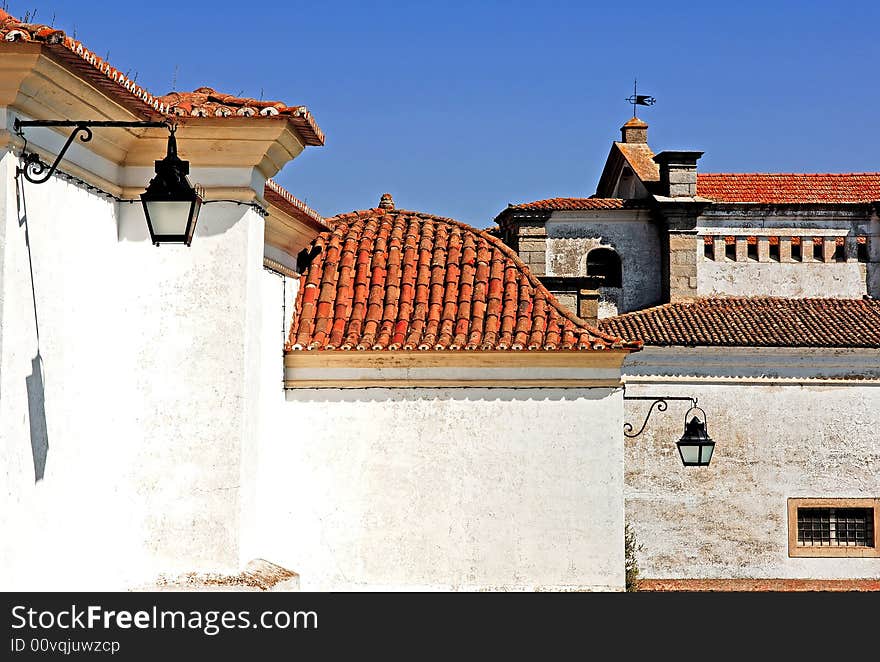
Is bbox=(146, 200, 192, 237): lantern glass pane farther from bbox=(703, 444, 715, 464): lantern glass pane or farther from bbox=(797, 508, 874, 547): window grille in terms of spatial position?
bbox=(797, 508, 874, 547): window grille

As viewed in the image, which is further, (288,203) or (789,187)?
(789,187)

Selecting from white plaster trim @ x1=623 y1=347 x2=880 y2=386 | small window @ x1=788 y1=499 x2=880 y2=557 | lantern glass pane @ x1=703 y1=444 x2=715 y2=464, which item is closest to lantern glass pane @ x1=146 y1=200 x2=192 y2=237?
lantern glass pane @ x1=703 y1=444 x2=715 y2=464

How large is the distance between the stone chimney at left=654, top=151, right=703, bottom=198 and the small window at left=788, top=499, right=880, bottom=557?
782 centimetres

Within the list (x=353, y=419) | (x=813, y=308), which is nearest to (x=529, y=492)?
(x=353, y=419)

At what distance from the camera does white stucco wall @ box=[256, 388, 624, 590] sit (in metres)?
8.73

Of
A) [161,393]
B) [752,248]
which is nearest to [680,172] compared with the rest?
[752,248]

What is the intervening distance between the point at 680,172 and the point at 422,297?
57.9ft

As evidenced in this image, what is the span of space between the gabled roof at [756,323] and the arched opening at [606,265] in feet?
5.60

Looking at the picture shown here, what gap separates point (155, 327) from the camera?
7.30 metres

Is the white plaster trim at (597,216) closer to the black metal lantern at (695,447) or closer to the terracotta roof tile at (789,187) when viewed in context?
the terracotta roof tile at (789,187)

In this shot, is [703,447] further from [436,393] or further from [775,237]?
[775,237]

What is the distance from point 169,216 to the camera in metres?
5.94

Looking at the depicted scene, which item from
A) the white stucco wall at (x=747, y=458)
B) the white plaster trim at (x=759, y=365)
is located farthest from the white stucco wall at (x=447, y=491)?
the white plaster trim at (x=759, y=365)

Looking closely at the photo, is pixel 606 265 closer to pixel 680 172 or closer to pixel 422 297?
pixel 680 172
